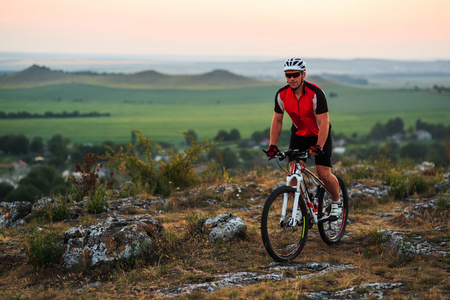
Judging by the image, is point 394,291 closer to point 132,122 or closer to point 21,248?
point 21,248

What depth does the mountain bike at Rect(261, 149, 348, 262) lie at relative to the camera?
212 inches

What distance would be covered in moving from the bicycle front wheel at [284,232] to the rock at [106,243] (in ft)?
5.44

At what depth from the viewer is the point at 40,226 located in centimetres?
757

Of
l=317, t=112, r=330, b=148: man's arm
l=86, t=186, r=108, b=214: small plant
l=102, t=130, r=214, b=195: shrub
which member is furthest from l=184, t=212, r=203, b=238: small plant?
l=102, t=130, r=214, b=195: shrub

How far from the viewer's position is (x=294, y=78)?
5.52 meters

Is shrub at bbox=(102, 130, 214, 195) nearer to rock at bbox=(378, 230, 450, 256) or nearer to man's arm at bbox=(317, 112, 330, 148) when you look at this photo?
man's arm at bbox=(317, 112, 330, 148)

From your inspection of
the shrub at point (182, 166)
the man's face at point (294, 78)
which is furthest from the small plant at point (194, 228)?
the shrub at point (182, 166)

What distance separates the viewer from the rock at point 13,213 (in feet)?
26.3

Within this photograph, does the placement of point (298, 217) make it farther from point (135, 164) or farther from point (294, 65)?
point (135, 164)

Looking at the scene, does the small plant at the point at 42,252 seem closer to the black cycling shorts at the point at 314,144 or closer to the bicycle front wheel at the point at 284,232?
the bicycle front wheel at the point at 284,232

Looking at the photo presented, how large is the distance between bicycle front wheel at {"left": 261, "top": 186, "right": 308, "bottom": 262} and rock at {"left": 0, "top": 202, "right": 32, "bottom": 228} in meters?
4.96

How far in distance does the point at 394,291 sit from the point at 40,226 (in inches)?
238

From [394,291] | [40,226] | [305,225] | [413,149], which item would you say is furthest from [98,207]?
[413,149]

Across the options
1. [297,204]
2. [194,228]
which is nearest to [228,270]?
[297,204]
